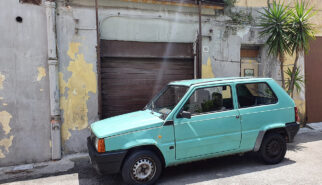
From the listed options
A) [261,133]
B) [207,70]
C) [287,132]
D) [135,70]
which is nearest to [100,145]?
[261,133]

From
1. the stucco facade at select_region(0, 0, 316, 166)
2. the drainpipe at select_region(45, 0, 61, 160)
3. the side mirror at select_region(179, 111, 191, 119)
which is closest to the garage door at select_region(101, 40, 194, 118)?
the stucco facade at select_region(0, 0, 316, 166)

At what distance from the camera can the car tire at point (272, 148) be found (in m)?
4.65

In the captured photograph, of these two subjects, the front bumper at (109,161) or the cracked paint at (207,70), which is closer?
the front bumper at (109,161)

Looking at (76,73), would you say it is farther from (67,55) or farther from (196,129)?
(196,129)

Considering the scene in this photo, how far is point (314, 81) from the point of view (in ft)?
28.4

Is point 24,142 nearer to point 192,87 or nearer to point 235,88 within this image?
point 192,87

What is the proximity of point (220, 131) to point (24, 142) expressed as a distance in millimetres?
4566

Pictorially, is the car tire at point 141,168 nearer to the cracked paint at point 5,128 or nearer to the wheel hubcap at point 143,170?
the wheel hubcap at point 143,170

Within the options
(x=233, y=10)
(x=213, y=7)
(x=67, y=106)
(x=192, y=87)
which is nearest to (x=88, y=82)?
(x=67, y=106)

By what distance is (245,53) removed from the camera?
8227 millimetres

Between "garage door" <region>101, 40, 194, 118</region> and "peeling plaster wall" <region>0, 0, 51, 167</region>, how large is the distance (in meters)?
1.50

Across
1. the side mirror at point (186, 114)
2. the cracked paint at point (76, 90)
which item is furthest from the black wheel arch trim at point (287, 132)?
the cracked paint at point (76, 90)

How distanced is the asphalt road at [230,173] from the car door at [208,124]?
48 centimetres

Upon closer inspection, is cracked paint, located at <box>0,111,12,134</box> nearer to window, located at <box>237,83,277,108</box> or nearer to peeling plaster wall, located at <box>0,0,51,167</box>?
peeling plaster wall, located at <box>0,0,51,167</box>
